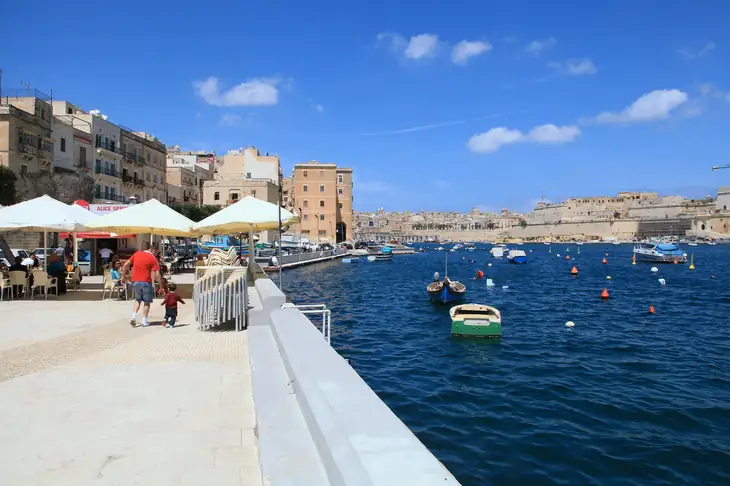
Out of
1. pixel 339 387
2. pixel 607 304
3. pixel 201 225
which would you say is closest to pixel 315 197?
Result: pixel 607 304

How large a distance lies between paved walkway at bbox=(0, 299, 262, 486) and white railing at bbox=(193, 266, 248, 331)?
0.93 feet

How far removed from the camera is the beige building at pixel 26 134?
32.8 m

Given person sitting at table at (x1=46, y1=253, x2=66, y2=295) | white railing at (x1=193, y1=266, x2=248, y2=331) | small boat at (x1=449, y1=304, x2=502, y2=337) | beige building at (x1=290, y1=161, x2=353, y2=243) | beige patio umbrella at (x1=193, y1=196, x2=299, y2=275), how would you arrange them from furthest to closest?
1. beige building at (x1=290, y1=161, x2=353, y2=243)
2. small boat at (x1=449, y1=304, x2=502, y2=337)
3. person sitting at table at (x1=46, y1=253, x2=66, y2=295)
4. beige patio umbrella at (x1=193, y1=196, x2=299, y2=275)
5. white railing at (x1=193, y1=266, x2=248, y2=331)

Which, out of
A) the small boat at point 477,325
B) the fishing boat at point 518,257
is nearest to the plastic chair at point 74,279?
the small boat at point 477,325

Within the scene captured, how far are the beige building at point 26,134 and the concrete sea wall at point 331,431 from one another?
36.1 metres

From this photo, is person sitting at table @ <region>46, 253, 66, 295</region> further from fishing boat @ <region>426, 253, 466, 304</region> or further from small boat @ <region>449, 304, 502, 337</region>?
fishing boat @ <region>426, 253, 466, 304</region>

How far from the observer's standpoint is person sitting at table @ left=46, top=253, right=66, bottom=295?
1432 cm

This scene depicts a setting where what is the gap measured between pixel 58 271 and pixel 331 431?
1451 centimetres

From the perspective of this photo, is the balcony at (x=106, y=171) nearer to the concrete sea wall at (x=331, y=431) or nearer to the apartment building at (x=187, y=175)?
the apartment building at (x=187, y=175)

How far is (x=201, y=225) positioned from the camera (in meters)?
14.3

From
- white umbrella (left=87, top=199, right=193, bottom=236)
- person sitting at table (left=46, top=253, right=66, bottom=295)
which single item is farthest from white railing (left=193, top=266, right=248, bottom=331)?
person sitting at table (left=46, top=253, right=66, bottom=295)

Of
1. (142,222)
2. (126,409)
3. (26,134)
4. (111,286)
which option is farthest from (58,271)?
(26,134)

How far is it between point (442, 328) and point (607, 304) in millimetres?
12633

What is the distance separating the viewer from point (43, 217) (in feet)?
45.5
